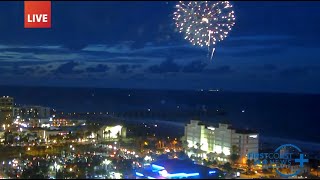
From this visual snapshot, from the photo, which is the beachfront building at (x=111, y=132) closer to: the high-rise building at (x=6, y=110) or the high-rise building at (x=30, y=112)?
the high-rise building at (x=6, y=110)

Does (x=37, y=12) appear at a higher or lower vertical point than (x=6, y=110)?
higher

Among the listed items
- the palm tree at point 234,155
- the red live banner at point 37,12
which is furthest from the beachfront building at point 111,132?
the red live banner at point 37,12

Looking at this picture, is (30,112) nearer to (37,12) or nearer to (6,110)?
(6,110)

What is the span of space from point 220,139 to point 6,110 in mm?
12049

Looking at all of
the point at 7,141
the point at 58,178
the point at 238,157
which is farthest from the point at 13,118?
the point at 58,178

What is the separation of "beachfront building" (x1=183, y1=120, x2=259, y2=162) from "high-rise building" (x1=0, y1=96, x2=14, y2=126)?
8675mm

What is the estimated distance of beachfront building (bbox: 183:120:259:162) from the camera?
1098cm

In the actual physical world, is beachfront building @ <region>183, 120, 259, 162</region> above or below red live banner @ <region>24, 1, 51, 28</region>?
below

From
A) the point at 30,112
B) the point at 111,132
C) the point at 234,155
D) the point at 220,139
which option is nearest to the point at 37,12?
the point at 234,155

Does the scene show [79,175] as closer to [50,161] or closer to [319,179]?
[50,161]

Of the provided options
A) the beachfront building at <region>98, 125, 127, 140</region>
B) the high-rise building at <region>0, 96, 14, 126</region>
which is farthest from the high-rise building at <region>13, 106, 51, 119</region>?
the beachfront building at <region>98, 125, 127, 140</region>

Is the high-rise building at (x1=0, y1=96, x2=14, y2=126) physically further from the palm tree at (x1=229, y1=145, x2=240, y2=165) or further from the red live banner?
the red live banner

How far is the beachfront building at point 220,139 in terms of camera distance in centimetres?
1098

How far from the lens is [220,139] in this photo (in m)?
11.6
